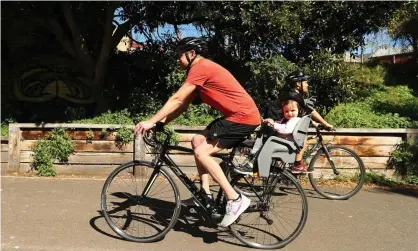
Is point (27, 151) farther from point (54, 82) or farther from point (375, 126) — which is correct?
point (375, 126)

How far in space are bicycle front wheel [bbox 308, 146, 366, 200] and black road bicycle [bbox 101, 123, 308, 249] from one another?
1.88m

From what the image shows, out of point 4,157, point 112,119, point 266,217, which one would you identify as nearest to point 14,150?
point 4,157

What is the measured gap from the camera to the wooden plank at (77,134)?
293 inches

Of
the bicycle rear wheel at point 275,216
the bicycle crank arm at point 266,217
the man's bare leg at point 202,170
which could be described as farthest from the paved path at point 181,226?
the man's bare leg at point 202,170

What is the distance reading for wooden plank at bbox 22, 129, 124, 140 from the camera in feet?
24.4

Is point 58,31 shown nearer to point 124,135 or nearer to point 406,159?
point 124,135

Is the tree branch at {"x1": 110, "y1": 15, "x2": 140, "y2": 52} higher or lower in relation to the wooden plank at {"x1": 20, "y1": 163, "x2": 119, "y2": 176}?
higher

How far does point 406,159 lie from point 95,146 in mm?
4810

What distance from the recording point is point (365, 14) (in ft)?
25.9

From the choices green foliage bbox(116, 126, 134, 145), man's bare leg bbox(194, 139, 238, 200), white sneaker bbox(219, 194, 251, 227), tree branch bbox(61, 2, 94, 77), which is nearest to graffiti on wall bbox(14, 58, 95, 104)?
tree branch bbox(61, 2, 94, 77)

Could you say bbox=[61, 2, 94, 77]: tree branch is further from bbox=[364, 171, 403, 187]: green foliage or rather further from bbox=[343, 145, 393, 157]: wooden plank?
bbox=[364, 171, 403, 187]: green foliage

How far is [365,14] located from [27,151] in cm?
602

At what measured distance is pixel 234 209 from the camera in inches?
168

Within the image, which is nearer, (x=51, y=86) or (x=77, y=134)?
(x=77, y=134)
